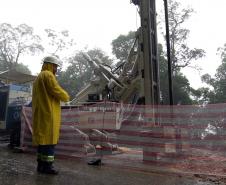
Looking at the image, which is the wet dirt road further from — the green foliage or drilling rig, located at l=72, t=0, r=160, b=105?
the green foliage

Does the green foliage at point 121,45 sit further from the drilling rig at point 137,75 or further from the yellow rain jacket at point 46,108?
the yellow rain jacket at point 46,108

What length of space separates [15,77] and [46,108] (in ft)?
29.4

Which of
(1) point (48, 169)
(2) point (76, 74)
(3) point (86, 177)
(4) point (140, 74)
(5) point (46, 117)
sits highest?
(2) point (76, 74)

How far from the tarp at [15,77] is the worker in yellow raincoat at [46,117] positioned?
8.19m

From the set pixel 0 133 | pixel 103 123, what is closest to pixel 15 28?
pixel 0 133

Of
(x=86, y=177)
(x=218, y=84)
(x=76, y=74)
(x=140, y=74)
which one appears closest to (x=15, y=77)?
(x=140, y=74)

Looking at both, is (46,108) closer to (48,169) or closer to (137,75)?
(48,169)

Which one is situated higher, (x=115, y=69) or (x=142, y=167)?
(x=115, y=69)

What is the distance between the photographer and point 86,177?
5.69 metres

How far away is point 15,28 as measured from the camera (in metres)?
50.5

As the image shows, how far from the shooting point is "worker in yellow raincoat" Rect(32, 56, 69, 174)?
18.4 ft

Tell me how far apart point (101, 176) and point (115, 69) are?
5935 millimetres

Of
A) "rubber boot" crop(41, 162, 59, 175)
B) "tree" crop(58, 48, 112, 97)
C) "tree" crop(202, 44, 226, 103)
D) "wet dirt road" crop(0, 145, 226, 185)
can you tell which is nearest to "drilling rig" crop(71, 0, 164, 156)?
"wet dirt road" crop(0, 145, 226, 185)

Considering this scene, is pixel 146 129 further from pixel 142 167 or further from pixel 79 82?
pixel 79 82
